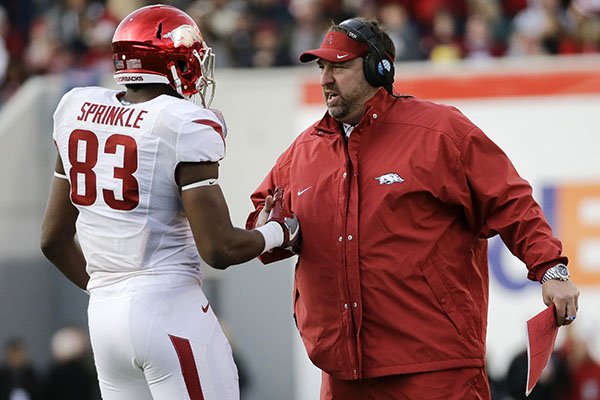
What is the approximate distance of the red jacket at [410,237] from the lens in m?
4.56

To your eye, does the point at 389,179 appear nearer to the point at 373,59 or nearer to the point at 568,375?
the point at 373,59

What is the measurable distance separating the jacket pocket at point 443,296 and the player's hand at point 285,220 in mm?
476

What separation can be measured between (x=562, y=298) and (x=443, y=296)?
0.43 m

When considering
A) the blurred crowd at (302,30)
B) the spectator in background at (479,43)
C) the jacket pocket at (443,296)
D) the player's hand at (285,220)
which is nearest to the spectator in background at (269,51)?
the blurred crowd at (302,30)

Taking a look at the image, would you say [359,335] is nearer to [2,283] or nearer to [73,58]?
[2,283]

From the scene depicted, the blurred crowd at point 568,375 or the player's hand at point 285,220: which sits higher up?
the player's hand at point 285,220

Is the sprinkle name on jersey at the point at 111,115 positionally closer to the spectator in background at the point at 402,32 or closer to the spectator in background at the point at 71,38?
the spectator in background at the point at 402,32

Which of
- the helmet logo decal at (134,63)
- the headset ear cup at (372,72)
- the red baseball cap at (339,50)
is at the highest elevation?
the helmet logo decal at (134,63)

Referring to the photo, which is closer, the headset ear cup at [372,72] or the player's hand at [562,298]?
the player's hand at [562,298]

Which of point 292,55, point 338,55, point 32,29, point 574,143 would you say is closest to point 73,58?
point 32,29

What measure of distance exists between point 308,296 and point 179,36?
110 cm

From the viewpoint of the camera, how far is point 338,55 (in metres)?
4.68

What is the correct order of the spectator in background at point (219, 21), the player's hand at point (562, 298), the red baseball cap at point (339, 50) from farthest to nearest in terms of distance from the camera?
the spectator in background at point (219, 21), the red baseball cap at point (339, 50), the player's hand at point (562, 298)

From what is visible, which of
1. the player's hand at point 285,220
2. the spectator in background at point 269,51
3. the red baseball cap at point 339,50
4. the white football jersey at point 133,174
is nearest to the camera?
the white football jersey at point 133,174
